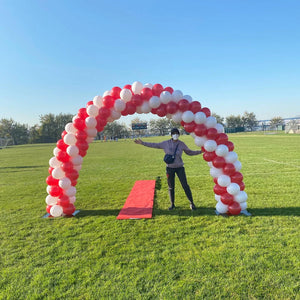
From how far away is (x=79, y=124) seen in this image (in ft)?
17.6

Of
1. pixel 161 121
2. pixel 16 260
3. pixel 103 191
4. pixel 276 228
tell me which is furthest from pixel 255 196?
pixel 161 121

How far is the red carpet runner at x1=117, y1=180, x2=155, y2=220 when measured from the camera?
5223 mm

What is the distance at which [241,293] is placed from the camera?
8.58 ft

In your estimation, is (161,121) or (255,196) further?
(161,121)

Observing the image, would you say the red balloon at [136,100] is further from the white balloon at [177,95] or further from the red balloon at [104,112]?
the white balloon at [177,95]

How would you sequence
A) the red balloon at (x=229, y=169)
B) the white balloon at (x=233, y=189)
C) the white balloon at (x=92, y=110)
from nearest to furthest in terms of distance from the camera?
the white balloon at (x=233, y=189) < the red balloon at (x=229, y=169) < the white balloon at (x=92, y=110)

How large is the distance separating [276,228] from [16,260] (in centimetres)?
474

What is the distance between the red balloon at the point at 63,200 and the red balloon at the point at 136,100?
2.94 meters

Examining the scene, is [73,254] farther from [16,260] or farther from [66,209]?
[66,209]

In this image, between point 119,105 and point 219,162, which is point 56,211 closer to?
point 119,105

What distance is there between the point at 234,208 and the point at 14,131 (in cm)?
9051

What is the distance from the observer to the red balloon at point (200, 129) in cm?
508

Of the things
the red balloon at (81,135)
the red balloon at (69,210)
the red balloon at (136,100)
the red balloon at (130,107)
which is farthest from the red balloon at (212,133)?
the red balloon at (69,210)

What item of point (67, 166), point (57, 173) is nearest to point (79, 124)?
point (67, 166)
